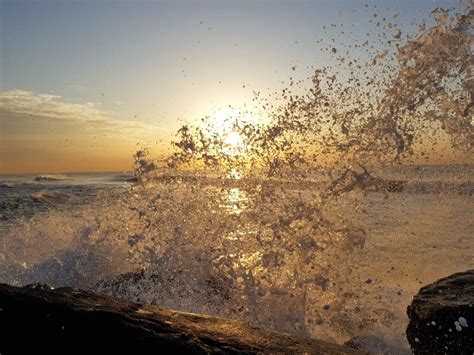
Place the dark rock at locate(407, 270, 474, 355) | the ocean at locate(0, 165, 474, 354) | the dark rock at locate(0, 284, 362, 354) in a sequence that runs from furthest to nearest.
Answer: the ocean at locate(0, 165, 474, 354) < the dark rock at locate(407, 270, 474, 355) < the dark rock at locate(0, 284, 362, 354)

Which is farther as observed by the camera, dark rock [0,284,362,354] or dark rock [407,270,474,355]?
dark rock [407,270,474,355]

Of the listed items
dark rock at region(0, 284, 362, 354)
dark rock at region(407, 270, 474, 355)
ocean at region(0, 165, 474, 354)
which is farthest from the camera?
ocean at region(0, 165, 474, 354)

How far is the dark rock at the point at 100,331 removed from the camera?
2250 millimetres

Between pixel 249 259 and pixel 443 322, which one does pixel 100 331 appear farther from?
pixel 249 259

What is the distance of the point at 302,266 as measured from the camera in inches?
250

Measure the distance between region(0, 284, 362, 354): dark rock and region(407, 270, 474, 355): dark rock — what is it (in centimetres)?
88

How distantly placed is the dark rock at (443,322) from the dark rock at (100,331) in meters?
0.88

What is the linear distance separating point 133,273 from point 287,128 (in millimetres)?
3325

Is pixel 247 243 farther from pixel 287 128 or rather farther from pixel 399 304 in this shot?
pixel 399 304

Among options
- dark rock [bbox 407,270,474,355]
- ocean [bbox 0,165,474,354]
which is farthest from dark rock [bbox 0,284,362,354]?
ocean [bbox 0,165,474,354]

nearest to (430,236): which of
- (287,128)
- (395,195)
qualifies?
(287,128)

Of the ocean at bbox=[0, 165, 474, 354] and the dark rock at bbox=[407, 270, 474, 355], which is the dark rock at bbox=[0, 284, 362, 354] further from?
the ocean at bbox=[0, 165, 474, 354]

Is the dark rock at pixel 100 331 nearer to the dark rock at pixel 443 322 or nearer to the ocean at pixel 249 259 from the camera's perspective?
the dark rock at pixel 443 322

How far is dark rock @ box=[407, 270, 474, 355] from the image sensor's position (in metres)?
2.96
